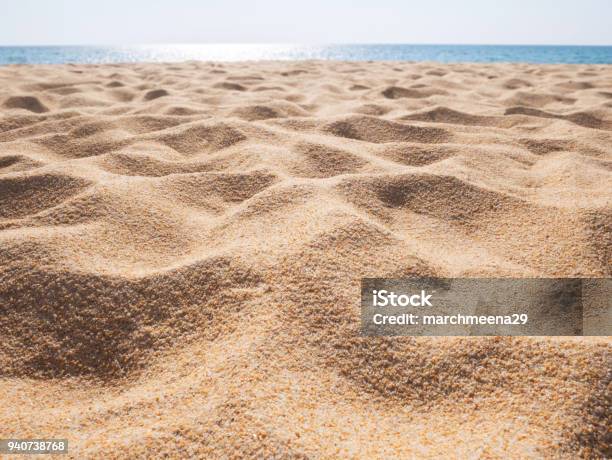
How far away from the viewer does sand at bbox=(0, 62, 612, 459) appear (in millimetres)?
648

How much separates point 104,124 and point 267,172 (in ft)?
3.50

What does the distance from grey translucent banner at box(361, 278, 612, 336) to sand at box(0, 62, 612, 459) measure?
31mm

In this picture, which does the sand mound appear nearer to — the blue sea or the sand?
the sand

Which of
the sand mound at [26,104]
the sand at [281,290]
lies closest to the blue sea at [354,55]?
the sand mound at [26,104]

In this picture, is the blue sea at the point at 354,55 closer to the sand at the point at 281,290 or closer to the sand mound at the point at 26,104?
the sand mound at the point at 26,104

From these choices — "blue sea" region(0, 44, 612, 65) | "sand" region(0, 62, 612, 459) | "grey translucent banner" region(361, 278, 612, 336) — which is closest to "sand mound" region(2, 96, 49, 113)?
"sand" region(0, 62, 612, 459)

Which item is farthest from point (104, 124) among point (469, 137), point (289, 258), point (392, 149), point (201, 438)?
point (201, 438)

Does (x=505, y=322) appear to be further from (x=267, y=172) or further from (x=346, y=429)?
(x=267, y=172)

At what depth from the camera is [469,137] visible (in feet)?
6.38

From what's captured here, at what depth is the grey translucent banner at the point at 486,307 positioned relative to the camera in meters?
0.82

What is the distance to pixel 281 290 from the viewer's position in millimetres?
862

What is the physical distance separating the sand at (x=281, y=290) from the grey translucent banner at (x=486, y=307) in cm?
3

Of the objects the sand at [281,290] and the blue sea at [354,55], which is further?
the blue sea at [354,55]

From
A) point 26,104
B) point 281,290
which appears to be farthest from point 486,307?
point 26,104
